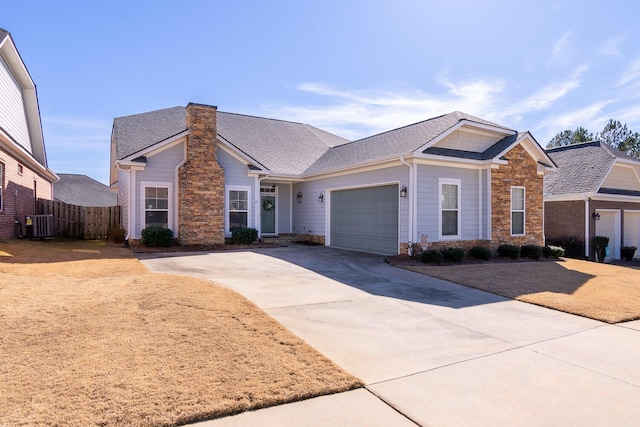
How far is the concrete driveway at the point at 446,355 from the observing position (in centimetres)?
311

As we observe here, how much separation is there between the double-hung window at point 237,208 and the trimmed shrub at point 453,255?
7.79 meters

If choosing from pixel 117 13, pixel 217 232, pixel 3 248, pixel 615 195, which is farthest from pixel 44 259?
pixel 615 195

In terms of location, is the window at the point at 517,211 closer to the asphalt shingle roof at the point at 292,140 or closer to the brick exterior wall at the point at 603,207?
the asphalt shingle roof at the point at 292,140

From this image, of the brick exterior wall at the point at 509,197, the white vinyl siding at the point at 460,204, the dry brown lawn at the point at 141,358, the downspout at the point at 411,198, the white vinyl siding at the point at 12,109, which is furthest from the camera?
the white vinyl siding at the point at 12,109

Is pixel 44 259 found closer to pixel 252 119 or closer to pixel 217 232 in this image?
pixel 217 232

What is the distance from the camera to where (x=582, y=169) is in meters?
19.2

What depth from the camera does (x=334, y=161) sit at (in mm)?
16250

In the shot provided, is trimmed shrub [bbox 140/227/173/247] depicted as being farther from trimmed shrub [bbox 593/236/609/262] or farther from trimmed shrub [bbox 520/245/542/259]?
trimmed shrub [bbox 593/236/609/262]

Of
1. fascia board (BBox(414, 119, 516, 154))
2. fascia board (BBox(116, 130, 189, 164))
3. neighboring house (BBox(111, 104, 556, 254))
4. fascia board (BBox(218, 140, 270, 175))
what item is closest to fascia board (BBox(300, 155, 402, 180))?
neighboring house (BBox(111, 104, 556, 254))

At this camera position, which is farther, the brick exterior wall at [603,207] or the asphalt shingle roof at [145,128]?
the brick exterior wall at [603,207]

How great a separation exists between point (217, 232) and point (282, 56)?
269 inches

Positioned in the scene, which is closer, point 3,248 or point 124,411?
point 124,411

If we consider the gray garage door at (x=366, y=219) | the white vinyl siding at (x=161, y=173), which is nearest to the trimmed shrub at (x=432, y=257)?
the gray garage door at (x=366, y=219)

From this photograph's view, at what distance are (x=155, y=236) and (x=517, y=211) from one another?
12.9 m
